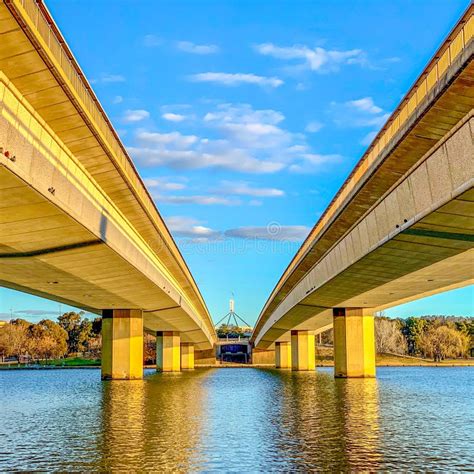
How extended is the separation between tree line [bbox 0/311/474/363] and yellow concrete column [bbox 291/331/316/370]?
70.6 metres

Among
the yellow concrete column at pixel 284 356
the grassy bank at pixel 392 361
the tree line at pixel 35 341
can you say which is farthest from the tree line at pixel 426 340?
the tree line at pixel 35 341

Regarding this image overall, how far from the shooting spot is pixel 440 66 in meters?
20.0

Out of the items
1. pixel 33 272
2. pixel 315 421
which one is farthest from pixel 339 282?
pixel 315 421

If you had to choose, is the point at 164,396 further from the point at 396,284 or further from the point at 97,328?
the point at 97,328

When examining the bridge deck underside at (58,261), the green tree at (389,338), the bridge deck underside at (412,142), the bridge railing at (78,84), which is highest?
the green tree at (389,338)

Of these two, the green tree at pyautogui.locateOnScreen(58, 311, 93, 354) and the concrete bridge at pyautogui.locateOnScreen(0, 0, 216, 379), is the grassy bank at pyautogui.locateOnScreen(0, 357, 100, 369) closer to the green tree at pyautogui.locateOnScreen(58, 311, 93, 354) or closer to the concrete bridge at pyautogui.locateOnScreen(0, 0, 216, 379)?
the green tree at pyautogui.locateOnScreen(58, 311, 93, 354)

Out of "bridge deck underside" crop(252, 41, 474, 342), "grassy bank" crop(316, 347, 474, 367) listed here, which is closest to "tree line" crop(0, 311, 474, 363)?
"grassy bank" crop(316, 347, 474, 367)

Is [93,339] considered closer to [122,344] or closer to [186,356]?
[186,356]

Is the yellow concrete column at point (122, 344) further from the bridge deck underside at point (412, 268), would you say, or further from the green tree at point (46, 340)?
the green tree at point (46, 340)

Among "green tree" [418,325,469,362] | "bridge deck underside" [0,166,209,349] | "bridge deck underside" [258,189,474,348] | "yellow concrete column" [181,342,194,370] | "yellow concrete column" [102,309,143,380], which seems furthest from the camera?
"green tree" [418,325,469,362]

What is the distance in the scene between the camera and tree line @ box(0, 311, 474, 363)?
516 feet

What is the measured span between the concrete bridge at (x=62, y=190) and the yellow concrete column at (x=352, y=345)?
1518 cm

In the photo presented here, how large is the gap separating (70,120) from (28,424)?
363 inches

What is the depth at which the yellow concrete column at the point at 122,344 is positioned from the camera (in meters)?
54.8
